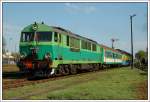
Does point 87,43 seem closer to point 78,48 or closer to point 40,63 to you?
point 78,48

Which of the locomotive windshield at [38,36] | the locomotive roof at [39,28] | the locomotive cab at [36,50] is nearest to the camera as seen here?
the locomotive cab at [36,50]

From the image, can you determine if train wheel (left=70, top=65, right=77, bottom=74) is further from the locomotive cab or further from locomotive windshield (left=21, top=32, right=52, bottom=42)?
locomotive windshield (left=21, top=32, right=52, bottom=42)

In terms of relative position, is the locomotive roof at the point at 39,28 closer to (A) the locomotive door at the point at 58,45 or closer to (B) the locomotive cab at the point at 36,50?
(B) the locomotive cab at the point at 36,50

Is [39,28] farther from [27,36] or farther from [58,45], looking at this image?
[58,45]

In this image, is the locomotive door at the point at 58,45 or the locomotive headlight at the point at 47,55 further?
the locomotive door at the point at 58,45

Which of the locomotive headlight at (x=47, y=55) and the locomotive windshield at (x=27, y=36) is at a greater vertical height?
the locomotive windshield at (x=27, y=36)

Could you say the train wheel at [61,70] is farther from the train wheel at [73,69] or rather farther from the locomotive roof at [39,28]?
the locomotive roof at [39,28]

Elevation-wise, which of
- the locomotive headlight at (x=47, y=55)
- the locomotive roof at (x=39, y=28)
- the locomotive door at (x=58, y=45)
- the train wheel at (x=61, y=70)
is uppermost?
the locomotive roof at (x=39, y=28)

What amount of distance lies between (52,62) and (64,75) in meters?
3.40

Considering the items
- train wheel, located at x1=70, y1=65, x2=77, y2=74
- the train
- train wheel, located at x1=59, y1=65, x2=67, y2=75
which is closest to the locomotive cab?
the train

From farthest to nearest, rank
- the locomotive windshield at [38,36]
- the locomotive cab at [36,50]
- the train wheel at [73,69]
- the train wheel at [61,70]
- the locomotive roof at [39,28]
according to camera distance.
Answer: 1. the train wheel at [73,69]
2. the train wheel at [61,70]
3. the locomotive roof at [39,28]
4. the locomotive windshield at [38,36]
5. the locomotive cab at [36,50]

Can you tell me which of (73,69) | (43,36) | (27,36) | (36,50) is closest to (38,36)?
(43,36)

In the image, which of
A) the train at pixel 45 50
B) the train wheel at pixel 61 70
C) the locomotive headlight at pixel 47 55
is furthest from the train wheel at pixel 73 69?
the locomotive headlight at pixel 47 55

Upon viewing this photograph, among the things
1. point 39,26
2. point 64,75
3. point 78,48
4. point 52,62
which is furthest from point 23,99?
point 78,48
